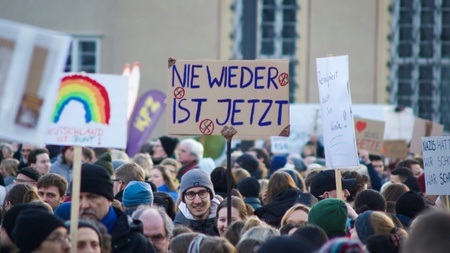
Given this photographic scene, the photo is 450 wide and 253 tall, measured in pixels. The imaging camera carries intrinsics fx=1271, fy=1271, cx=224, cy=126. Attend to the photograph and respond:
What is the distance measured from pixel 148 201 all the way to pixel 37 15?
21.6m

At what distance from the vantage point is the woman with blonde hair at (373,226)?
7.46 metres

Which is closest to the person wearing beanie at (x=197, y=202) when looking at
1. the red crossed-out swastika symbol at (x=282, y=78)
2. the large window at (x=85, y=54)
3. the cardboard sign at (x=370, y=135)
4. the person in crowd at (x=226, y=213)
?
the person in crowd at (x=226, y=213)

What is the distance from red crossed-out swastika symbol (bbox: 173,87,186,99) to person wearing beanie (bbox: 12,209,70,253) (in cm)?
340

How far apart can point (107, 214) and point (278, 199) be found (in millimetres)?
3052

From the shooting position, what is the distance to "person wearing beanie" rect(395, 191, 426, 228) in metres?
9.17

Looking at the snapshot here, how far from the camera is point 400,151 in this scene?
18.3 m

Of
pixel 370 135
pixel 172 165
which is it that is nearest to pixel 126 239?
pixel 172 165

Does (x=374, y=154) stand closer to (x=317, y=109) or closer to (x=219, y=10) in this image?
→ (x=317, y=109)

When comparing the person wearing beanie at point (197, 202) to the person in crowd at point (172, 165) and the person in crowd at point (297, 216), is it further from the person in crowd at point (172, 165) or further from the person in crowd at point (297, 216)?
the person in crowd at point (172, 165)

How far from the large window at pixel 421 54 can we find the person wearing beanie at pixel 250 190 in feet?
63.9

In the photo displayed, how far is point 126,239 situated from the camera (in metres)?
6.89

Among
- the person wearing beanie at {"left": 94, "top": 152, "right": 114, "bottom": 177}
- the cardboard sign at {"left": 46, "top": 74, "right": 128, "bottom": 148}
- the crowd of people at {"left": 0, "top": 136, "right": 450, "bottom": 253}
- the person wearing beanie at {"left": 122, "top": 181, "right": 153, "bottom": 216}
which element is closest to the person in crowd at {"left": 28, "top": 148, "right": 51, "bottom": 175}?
the crowd of people at {"left": 0, "top": 136, "right": 450, "bottom": 253}

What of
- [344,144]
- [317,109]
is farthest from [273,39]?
[344,144]

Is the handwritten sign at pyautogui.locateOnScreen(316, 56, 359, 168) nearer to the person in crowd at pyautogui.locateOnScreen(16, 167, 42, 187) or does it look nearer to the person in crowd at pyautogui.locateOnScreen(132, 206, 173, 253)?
the person in crowd at pyautogui.locateOnScreen(132, 206, 173, 253)
